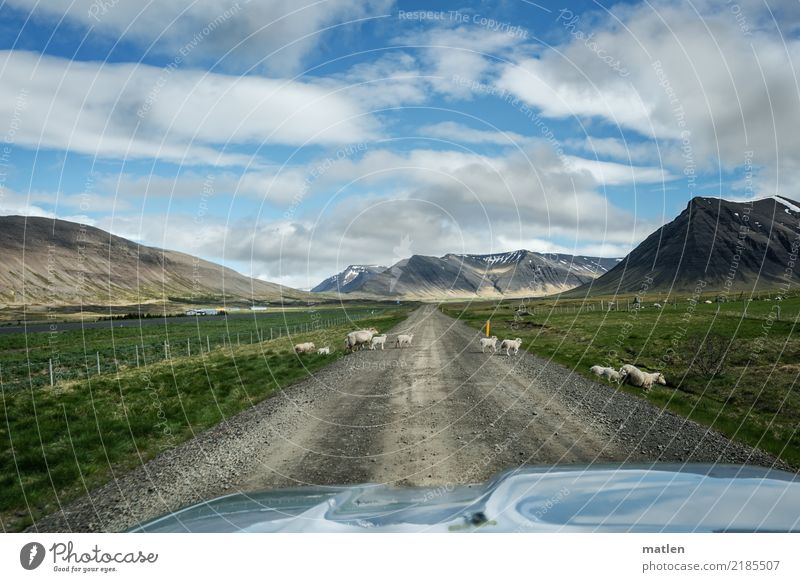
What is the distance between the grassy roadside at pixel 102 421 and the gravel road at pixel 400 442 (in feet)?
2.32

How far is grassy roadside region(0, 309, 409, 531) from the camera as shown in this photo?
9.79 metres

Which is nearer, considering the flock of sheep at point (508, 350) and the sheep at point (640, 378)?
the sheep at point (640, 378)

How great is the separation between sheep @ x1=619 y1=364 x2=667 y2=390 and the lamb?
0.79ft

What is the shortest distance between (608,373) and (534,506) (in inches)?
687

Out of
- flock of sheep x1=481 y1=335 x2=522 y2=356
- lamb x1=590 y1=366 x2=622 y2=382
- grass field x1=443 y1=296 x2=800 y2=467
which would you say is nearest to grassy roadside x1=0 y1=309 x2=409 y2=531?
flock of sheep x1=481 y1=335 x2=522 y2=356

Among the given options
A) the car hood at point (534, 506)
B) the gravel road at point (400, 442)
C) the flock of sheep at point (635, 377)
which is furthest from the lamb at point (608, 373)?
the car hood at point (534, 506)

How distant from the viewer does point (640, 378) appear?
810 inches

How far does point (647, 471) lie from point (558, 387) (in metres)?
12.1

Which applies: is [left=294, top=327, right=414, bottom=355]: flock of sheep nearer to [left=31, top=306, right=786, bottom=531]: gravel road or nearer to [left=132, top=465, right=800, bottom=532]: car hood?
[left=31, top=306, right=786, bottom=531]: gravel road

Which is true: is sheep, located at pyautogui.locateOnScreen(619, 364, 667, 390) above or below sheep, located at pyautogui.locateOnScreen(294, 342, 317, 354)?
below

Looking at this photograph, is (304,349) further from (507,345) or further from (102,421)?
(102,421)

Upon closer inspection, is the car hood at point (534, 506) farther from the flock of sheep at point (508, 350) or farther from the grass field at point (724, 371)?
the flock of sheep at point (508, 350)

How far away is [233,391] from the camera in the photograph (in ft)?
68.2

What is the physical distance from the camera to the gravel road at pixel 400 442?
9.24m
